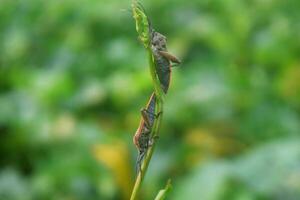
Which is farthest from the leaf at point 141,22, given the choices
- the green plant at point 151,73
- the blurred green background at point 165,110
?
the blurred green background at point 165,110

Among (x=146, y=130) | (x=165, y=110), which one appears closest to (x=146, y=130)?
(x=146, y=130)

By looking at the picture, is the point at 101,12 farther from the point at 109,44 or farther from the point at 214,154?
the point at 214,154

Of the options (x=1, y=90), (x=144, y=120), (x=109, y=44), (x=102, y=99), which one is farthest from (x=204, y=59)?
(x=144, y=120)

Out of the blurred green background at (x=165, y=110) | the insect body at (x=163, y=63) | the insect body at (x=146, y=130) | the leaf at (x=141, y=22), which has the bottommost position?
the insect body at (x=146, y=130)

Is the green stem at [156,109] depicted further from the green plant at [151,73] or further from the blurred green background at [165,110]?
the blurred green background at [165,110]

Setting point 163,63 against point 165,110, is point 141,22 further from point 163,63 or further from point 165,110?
point 165,110

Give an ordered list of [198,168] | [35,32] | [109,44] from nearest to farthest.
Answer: [198,168] < [109,44] < [35,32]

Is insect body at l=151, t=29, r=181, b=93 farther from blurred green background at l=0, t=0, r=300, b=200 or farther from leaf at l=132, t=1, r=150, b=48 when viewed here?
blurred green background at l=0, t=0, r=300, b=200
